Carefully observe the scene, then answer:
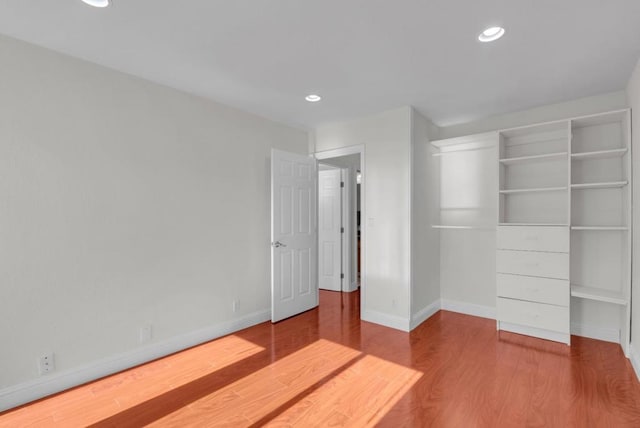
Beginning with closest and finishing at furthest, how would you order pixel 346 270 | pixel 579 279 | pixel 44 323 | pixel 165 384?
pixel 44 323 → pixel 165 384 → pixel 579 279 → pixel 346 270

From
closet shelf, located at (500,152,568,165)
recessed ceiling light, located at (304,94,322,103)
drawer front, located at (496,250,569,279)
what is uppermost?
recessed ceiling light, located at (304,94,322,103)

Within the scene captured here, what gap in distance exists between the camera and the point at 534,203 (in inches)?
140

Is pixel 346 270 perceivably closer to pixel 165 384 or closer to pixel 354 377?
pixel 354 377

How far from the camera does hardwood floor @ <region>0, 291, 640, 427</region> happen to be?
1999 millimetres

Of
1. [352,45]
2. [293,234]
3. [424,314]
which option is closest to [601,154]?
[424,314]

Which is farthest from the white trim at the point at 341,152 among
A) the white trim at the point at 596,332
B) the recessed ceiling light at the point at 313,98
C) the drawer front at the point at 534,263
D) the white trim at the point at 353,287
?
the white trim at the point at 596,332

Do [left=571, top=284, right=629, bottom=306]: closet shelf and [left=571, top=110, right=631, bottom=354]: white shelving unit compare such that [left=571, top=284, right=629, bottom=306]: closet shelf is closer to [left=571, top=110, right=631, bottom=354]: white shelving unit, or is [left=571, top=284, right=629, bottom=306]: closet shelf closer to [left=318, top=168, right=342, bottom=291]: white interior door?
[left=571, top=110, right=631, bottom=354]: white shelving unit

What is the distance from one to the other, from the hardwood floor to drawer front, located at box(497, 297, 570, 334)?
18 cm

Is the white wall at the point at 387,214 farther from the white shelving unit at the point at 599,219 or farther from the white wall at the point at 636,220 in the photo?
the white wall at the point at 636,220

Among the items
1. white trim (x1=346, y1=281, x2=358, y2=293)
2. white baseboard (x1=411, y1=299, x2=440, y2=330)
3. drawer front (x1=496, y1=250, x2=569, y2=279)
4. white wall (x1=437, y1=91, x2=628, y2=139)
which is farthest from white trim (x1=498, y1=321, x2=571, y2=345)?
white trim (x1=346, y1=281, x2=358, y2=293)

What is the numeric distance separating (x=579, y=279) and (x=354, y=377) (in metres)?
2.63

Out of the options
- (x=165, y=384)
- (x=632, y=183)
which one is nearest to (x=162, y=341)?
(x=165, y=384)

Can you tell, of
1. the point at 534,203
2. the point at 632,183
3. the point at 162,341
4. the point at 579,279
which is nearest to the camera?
the point at 632,183

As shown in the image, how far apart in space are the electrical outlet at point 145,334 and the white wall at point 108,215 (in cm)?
5
